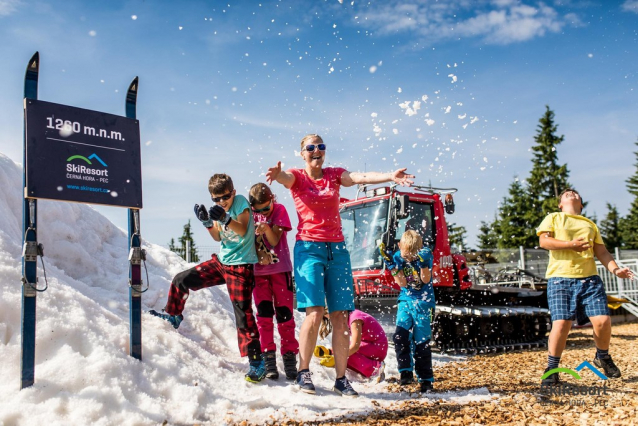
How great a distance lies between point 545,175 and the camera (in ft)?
147

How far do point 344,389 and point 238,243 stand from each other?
1.55 m

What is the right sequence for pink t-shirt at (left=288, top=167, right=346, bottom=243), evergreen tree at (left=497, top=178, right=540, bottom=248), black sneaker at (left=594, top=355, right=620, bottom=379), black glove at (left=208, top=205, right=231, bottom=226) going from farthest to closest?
evergreen tree at (left=497, top=178, right=540, bottom=248)
black sneaker at (left=594, top=355, right=620, bottom=379)
pink t-shirt at (left=288, top=167, right=346, bottom=243)
black glove at (left=208, top=205, right=231, bottom=226)

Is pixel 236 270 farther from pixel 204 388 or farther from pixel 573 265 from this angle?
pixel 573 265

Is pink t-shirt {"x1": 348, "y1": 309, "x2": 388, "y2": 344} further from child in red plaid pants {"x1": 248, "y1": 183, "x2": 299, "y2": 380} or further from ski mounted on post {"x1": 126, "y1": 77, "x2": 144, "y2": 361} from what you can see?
ski mounted on post {"x1": 126, "y1": 77, "x2": 144, "y2": 361}

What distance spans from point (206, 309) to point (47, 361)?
2378mm

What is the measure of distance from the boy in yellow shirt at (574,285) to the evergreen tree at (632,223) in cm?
4455

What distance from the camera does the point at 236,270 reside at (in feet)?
16.5

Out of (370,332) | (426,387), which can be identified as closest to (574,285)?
(426,387)

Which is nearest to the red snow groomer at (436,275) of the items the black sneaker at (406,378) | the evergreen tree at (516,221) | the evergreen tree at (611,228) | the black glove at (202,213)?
the black sneaker at (406,378)

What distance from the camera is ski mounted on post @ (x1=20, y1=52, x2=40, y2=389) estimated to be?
3.67m

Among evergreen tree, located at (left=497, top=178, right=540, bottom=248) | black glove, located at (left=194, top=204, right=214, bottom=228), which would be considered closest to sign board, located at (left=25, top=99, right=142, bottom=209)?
black glove, located at (left=194, top=204, right=214, bottom=228)

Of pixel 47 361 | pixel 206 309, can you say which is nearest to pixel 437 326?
pixel 206 309

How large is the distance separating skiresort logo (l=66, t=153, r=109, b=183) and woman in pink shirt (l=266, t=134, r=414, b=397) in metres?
1.31

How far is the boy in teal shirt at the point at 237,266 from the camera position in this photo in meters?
4.91
